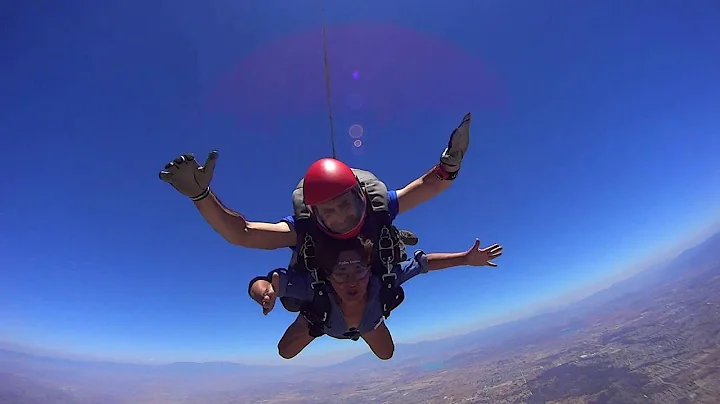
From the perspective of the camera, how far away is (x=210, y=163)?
1.95 metres

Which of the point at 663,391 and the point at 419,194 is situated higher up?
the point at 419,194

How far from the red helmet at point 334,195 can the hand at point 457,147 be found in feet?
2.33

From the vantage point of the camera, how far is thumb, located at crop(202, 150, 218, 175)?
195 centimetres

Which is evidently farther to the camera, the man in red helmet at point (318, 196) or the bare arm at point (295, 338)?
the bare arm at point (295, 338)

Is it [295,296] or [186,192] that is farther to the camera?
[295,296]

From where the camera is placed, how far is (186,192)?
1983 millimetres

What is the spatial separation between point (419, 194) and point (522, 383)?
121 m

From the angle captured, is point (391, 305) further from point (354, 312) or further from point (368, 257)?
point (368, 257)

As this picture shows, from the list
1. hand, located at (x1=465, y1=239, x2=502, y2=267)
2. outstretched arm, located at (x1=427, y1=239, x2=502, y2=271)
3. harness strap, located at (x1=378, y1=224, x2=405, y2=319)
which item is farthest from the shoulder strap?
hand, located at (x1=465, y1=239, x2=502, y2=267)

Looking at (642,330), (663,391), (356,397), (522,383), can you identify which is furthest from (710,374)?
(356,397)

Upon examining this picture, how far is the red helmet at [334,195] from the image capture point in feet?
7.91

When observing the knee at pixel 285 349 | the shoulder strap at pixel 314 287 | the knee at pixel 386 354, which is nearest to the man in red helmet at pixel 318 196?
the shoulder strap at pixel 314 287

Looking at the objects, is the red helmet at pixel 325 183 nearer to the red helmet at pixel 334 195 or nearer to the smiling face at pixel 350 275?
the red helmet at pixel 334 195

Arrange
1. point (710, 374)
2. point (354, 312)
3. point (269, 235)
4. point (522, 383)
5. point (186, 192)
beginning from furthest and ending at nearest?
point (522, 383) → point (710, 374) → point (354, 312) → point (269, 235) → point (186, 192)
